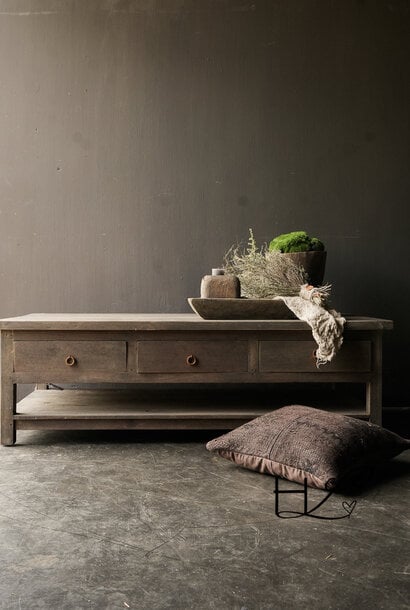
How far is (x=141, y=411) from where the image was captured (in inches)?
101

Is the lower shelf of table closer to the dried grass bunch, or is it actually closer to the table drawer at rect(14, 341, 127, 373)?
the table drawer at rect(14, 341, 127, 373)

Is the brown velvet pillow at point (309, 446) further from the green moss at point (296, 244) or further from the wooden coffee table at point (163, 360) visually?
the green moss at point (296, 244)

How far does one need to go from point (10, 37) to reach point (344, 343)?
7.89ft

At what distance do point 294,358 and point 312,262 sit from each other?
1.76 feet

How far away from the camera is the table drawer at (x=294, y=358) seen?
2.55 meters

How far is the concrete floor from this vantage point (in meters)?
1.29

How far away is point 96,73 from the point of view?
10.5ft

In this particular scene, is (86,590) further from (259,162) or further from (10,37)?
(10,37)

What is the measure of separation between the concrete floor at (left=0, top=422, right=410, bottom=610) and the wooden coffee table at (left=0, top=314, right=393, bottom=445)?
0.70 ft

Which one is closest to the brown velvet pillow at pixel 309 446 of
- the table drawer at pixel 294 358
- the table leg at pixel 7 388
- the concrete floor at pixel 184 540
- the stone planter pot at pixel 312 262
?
the concrete floor at pixel 184 540

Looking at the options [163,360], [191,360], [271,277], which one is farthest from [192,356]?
[271,277]

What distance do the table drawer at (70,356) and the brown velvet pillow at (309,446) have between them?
59 cm

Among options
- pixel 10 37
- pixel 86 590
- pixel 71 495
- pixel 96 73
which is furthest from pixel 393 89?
pixel 86 590

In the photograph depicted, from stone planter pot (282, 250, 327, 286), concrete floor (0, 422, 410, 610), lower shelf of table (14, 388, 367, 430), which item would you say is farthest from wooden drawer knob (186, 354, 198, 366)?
stone planter pot (282, 250, 327, 286)
